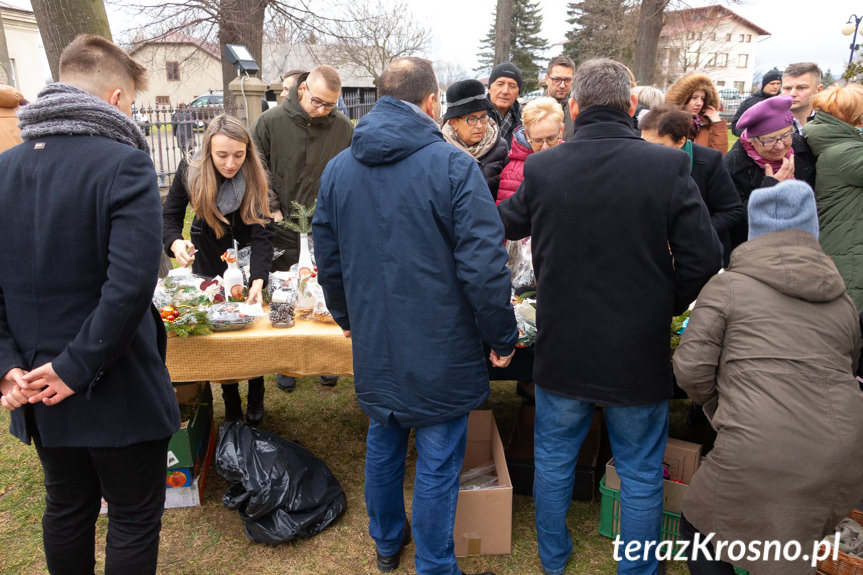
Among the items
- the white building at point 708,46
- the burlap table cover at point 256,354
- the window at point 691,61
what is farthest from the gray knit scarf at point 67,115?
the window at point 691,61

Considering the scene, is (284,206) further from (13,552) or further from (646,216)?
(646,216)

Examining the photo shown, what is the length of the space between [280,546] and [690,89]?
350cm

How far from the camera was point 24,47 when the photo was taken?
89.0ft

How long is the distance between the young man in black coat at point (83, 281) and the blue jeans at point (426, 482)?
2.64 feet

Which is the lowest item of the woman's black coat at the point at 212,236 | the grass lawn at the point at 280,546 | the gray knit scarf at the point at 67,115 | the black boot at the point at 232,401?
the grass lawn at the point at 280,546

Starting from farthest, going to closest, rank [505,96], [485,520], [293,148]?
[505,96] → [293,148] → [485,520]

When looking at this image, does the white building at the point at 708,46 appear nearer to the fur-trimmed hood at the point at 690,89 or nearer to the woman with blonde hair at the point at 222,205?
the fur-trimmed hood at the point at 690,89

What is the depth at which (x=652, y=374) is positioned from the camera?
2.14 metres

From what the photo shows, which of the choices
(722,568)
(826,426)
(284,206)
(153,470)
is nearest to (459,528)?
(722,568)

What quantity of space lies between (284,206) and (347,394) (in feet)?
4.51

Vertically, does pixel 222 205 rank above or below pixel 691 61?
below

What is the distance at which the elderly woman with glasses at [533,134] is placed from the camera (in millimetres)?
3180

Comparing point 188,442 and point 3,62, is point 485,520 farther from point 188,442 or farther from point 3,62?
point 3,62

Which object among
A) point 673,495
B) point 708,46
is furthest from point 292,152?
point 708,46
